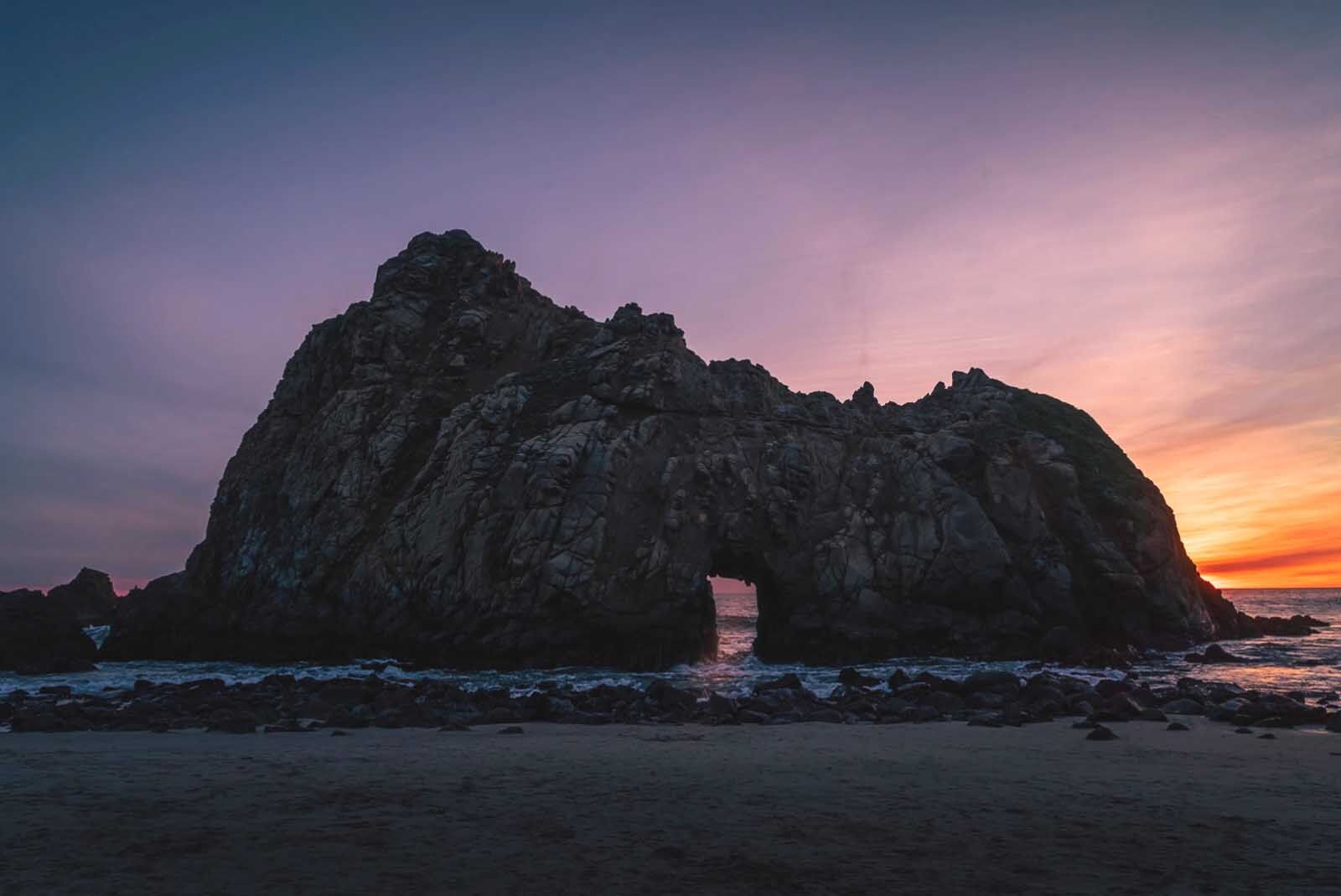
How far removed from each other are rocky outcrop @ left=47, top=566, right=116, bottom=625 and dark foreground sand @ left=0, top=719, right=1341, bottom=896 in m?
88.7

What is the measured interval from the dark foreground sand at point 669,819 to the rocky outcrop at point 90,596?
8867 cm

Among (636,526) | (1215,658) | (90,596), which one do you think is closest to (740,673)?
(636,526)

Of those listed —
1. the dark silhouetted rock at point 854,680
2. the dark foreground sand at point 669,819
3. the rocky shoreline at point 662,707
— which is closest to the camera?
the dark foreground sand at point 669,819

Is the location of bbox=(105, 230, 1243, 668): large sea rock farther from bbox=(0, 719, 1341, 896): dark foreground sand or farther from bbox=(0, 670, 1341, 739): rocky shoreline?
bbox=(0, 719, 1341, 896): dark foreground sand

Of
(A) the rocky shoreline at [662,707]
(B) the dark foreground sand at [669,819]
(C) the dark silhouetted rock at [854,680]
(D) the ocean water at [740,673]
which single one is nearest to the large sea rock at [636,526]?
(D) the ocean water at [740,673]

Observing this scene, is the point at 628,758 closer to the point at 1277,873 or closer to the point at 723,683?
the point at 1277,873

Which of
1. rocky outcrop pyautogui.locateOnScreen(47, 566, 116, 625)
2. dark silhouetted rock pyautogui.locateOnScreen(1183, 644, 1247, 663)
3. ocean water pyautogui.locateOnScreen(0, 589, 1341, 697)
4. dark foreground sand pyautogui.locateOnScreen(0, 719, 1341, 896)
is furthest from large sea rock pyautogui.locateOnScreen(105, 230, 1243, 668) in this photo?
rocky outcrop pyautogui.locateOnScreen(47, 566, 116, 625)

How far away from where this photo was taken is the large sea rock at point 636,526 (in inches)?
1815

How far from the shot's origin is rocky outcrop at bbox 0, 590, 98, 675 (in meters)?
45.3

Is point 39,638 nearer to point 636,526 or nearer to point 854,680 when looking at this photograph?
point 636,526

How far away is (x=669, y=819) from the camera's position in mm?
10586

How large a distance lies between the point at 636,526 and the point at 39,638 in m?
41.4

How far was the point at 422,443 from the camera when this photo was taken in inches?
2266

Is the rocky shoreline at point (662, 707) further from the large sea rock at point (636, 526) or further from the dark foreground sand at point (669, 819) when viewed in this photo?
the large sea rock at point (636, 526)
